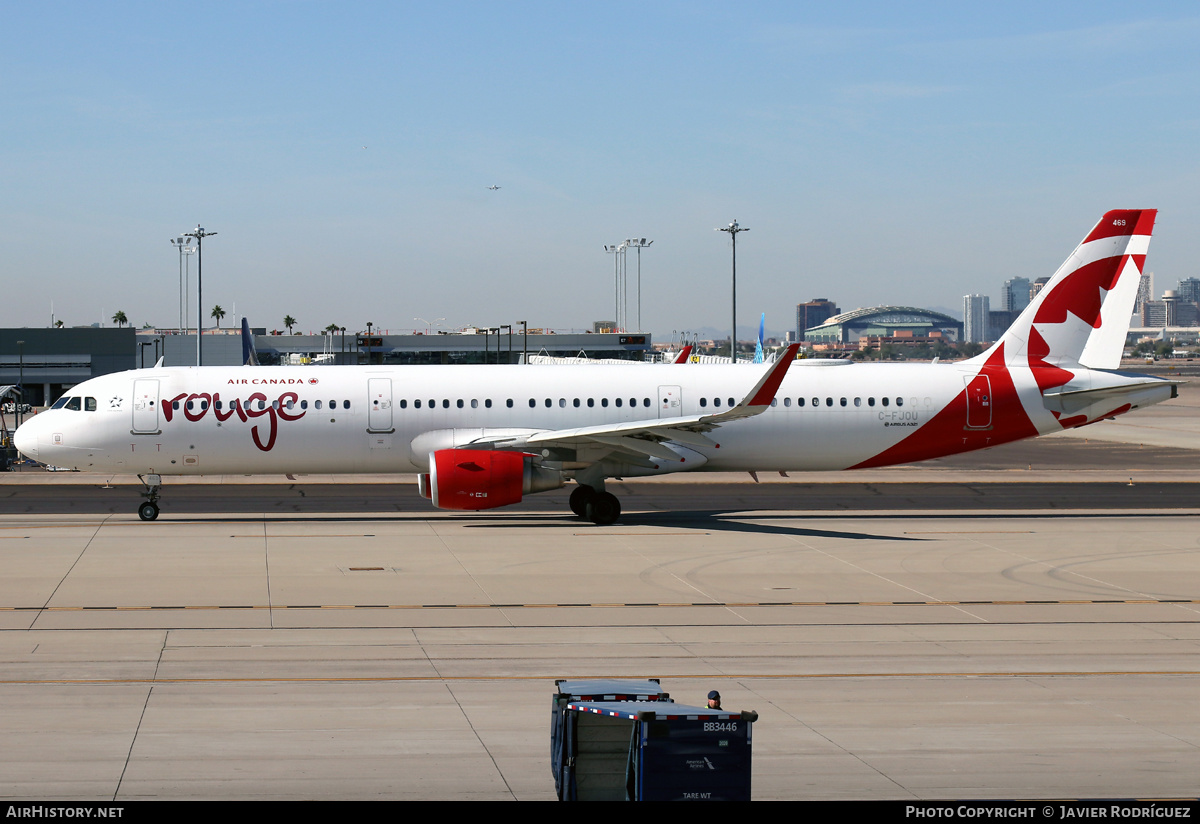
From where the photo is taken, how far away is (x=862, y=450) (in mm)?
34781

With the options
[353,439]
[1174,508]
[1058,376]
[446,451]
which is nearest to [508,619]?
[446,451]

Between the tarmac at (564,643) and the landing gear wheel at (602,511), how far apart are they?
96 cm

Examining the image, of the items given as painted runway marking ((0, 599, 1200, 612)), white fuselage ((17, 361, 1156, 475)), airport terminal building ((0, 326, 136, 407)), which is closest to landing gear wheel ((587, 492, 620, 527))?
white fuselage ((17, 361, 1156, 475))

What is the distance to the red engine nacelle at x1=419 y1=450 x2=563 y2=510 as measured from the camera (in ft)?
100

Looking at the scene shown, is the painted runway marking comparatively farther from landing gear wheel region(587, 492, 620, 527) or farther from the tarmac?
landing gear wheel region(587, 492, 620, 527)

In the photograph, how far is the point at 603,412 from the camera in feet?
112

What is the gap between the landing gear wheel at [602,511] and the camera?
32.5 meters

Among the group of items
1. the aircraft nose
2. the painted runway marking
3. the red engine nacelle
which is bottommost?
the painted runway marking

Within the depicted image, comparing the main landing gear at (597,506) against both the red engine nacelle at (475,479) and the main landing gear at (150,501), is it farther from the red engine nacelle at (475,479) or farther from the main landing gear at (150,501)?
the main landing gear at (150,501)

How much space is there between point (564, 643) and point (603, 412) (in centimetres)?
1614

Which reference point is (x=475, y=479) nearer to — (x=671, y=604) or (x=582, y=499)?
(x=582, y=499)

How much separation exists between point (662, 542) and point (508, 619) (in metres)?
9.59

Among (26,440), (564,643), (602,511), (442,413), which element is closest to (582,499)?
(602,511)
